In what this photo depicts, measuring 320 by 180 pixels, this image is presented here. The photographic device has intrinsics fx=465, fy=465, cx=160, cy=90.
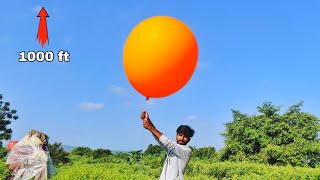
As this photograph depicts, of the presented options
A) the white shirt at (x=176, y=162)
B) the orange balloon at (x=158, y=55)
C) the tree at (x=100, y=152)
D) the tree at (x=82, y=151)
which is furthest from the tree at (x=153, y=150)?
the white shirt at (x=176, y=162)

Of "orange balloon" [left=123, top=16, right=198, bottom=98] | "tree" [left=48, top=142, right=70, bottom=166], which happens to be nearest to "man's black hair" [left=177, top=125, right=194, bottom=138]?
"orange balloon" [left=123, top=16, right=198, bottom=98]

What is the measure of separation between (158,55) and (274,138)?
18687mm

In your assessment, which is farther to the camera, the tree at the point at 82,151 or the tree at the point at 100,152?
the tree at the point at 82,151

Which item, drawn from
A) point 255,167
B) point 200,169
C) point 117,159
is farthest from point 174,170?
point 117,159

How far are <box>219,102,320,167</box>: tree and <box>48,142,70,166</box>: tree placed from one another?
A: 33.7 feet

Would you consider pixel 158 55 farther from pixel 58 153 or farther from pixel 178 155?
pixel 58 153

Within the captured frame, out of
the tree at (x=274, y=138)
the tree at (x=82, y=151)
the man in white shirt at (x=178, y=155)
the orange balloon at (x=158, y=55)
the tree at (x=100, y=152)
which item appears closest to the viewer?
the man in white shirt at (x=178, y=155)

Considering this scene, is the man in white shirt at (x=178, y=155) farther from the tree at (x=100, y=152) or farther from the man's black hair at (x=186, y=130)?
the tree at (x=100, y=152)

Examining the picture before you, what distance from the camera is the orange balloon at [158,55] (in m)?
5.61

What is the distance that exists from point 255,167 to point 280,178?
80.1 inches

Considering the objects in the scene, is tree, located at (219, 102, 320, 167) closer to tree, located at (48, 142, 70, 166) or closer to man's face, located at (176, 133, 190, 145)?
tree, located at (48, 142, 70, 166)

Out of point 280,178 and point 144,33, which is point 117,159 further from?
point 144,33

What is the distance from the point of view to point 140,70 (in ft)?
18.5

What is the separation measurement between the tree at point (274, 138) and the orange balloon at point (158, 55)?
17.7 m
